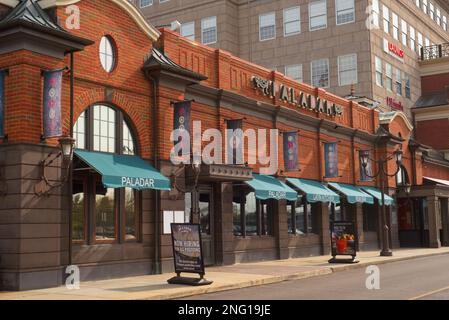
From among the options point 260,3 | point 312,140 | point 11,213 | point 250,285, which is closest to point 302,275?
point 250,285

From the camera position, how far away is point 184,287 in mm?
15016

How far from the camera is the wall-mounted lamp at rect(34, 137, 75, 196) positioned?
586 inches

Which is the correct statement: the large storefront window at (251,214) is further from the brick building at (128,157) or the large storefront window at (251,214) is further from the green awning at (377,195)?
the green awning at (377,195)

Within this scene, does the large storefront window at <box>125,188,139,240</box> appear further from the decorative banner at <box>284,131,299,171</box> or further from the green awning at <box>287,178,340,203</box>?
the green awning at <box>287,178,340,203</box>

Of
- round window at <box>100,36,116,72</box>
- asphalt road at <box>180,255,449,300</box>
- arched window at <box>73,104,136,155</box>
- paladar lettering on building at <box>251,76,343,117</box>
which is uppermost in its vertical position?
paladar lettering on building at <box>251,76,343,117</box>

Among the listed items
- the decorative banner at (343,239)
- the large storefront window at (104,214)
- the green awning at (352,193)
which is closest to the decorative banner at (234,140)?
the decorative banner at (343,239)

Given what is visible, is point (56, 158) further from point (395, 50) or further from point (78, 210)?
point (395, 50)

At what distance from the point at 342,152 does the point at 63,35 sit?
19.8m

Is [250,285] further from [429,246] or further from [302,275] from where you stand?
[429,246]

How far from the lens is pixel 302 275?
62.6ft

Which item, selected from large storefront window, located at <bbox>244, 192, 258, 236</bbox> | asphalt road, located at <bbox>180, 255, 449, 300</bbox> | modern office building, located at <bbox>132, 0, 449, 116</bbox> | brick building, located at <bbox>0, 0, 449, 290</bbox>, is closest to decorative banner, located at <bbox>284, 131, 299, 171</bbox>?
brick building, located at <bbox>0, 0, 449, 290</bbox>

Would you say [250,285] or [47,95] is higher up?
[47,95]

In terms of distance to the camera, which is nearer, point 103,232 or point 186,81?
point 103,232

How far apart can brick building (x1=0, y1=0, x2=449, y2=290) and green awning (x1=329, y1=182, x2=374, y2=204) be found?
323 mm
